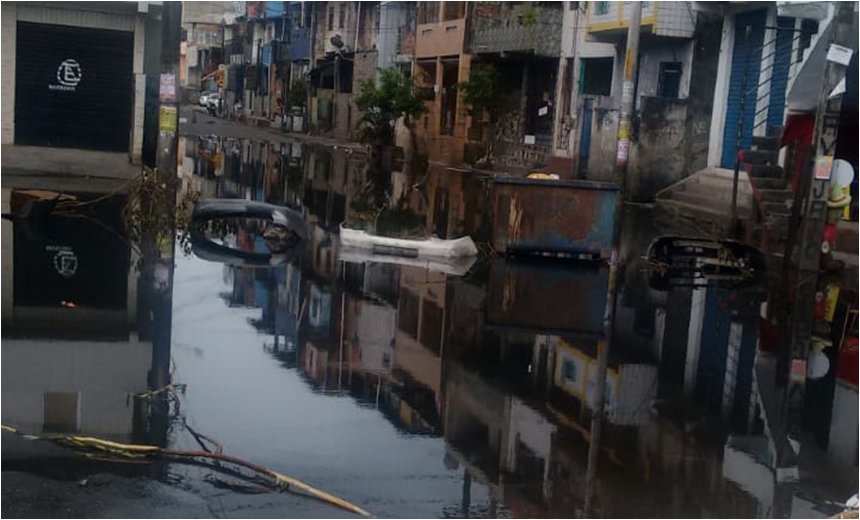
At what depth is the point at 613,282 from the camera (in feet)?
48.7

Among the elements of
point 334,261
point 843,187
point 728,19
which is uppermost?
point 728,19

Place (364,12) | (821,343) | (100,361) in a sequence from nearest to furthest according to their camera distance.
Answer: (100,361)
(821,343)
(364,12)

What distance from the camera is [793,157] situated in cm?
1992

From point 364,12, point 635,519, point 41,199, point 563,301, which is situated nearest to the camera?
point 635,519

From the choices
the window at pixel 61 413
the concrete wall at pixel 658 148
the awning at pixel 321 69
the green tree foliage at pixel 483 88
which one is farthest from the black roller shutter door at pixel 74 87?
the awning at pixel 321 69

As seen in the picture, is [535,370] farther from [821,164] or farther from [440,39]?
[440,39]

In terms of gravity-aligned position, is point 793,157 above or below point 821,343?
above

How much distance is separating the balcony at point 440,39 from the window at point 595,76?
8.41 meters

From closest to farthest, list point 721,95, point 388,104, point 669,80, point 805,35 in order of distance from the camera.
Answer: point 805,35
point 721,95
point 669,80
point 388,104

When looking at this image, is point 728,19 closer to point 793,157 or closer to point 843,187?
point 793,157

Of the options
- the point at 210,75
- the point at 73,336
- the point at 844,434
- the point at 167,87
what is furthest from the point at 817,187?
the point at 210,75

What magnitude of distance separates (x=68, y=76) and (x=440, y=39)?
22075 mm

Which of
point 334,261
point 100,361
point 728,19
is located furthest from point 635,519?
point 728,19

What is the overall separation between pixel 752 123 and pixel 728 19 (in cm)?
308
